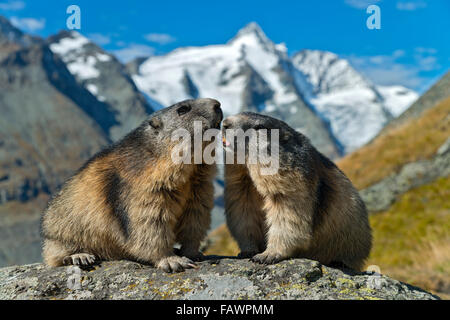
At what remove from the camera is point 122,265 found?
7754mm

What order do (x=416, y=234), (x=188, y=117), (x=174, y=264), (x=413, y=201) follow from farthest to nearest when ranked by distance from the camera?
1. (x=413, y=201)
2. (x=416, y=234)
3. (x=188, y=117)
4. (x=174, y=264)

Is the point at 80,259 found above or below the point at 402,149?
below

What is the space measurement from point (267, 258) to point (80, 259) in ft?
11.8

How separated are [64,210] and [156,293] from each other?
3.14m

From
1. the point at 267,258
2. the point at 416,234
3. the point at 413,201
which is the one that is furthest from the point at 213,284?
the point at 413,201

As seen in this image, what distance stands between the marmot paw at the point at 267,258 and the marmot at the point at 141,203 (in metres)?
1.20

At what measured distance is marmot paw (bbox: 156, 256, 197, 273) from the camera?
744cm

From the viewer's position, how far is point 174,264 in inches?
295

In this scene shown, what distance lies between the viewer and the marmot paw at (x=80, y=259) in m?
8.08

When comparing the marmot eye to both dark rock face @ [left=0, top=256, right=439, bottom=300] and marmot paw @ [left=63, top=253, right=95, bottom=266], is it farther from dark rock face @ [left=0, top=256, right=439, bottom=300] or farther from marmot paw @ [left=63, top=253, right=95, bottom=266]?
marmot paw @ [left=63, top=253, right=95, bottom=266]

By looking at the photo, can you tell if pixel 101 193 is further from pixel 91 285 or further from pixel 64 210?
pixel 91 285

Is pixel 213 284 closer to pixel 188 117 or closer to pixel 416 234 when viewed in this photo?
pixel 188 117

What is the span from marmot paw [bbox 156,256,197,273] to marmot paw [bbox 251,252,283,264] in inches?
44.3
